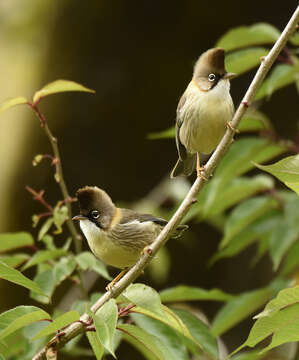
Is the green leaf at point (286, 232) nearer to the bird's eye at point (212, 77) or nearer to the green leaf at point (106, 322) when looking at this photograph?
the bird's eye at point (212, 77)

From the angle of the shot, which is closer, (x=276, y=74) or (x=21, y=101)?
(x=21, y=101)

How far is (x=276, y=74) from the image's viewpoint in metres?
2.36

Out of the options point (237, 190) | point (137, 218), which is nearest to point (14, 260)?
point (137, 218)

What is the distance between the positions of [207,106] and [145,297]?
2.79 feet

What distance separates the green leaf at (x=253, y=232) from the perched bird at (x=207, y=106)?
2.04 ft

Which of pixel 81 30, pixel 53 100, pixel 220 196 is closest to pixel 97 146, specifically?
pixel 53 100

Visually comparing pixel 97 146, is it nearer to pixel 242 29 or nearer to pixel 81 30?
pixel 81 30

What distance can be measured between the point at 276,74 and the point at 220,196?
0.55 m

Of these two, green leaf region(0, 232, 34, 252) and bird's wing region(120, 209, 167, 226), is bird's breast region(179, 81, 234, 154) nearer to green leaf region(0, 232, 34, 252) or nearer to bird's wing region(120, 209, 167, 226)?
bird's wing region(120, 209, 167, 226)

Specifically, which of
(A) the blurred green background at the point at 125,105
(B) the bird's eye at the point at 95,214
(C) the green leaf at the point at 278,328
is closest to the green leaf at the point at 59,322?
(C) the green leaf at the point at 278,328

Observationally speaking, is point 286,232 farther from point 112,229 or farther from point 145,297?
point 145,297

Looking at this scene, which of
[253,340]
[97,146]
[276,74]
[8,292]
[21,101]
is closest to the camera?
[253,340]

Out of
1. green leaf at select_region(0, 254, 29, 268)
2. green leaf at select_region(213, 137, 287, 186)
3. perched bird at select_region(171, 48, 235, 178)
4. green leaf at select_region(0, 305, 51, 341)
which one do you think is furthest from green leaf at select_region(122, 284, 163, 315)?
green leaf at select_region(213, 137, 287, 186)

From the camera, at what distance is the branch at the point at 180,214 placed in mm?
1492
